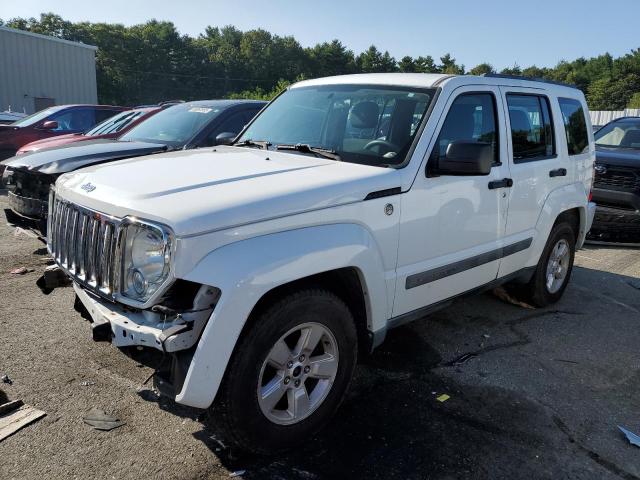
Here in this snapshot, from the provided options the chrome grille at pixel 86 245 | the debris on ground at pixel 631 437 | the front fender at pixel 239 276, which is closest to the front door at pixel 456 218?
the front fender at pixel 239 276

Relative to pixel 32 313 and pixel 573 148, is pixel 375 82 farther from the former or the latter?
pixel 32 313

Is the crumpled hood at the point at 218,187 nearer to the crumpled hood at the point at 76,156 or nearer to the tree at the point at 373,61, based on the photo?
the crumpled hood at the point at 76,156

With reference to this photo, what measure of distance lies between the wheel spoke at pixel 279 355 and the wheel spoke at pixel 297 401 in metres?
0.20

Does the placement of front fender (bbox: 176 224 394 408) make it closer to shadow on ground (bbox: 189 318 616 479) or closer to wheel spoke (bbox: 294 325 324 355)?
wheel spoke (bbox: 294 325 324 355)

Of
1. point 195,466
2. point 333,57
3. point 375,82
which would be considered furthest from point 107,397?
point 333,57

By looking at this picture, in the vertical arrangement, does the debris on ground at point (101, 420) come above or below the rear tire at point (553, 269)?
below

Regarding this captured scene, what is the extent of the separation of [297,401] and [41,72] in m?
27.7

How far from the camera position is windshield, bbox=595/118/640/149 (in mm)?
9414

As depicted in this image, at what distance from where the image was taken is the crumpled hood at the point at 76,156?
5441 mm

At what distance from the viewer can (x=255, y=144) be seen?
4059mm

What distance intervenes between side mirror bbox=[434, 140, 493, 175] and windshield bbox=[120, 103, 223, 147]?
13.1 feet

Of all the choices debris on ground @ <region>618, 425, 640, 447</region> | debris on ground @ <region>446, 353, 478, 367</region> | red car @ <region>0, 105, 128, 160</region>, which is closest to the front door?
debris on ground @ <region>446, 353, 478, 367</region>

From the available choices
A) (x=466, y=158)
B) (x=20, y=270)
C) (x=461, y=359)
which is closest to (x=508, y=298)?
(x=461, y=359)

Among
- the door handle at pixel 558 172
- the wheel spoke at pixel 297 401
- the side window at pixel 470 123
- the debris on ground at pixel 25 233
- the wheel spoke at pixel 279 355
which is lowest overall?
the wheel spoke at pixel 297 401
